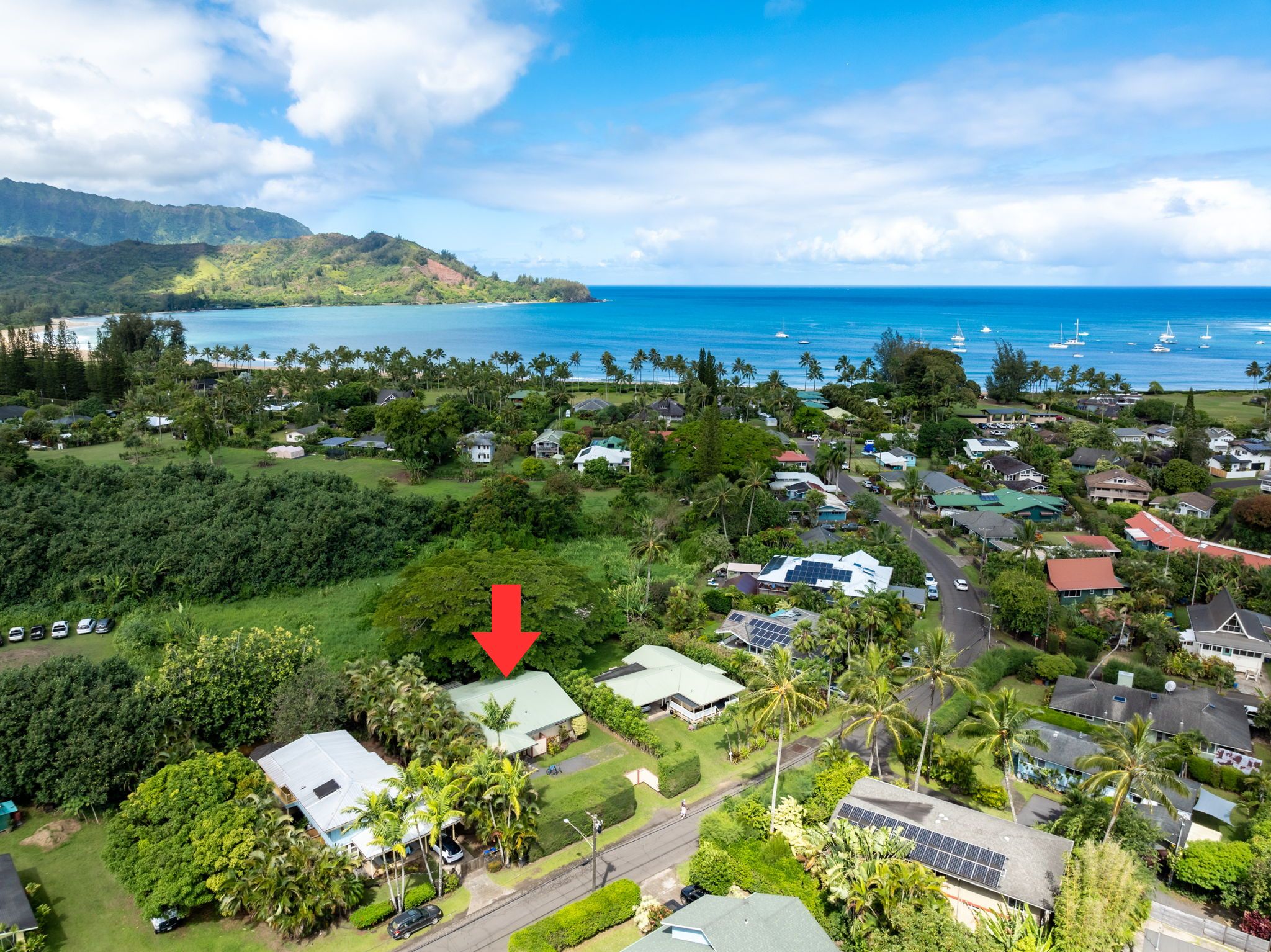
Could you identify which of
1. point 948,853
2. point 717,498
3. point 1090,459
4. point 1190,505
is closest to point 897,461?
point 1090,459

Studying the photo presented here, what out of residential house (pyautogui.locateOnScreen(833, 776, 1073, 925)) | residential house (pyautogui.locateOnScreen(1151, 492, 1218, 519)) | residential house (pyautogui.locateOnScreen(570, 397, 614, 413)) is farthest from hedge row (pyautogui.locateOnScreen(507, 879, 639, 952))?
residential house (pyautogui.locateOnScreen(570, 397, 614, 413))

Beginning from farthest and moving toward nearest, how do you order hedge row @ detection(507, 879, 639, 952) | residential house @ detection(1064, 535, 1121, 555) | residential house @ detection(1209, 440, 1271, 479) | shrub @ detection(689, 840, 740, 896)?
residential house @ detection(1209, 440, 1271, 479) → residential house @ detection(1064, 535, 1121, 555) → shrub @ detection(689, 840, 740, 896) → hedge row @ detection(507, 879, 639, 952)

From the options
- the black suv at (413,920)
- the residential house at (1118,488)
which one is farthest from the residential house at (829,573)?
the residential house at (1118,488)

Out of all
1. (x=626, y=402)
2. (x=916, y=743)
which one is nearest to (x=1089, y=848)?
(x=916, y=743)

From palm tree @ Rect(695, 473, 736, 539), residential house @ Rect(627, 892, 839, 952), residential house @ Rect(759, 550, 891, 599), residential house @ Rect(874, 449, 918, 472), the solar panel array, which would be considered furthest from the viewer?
residential house @ Rect(874, 449, 918, 472)

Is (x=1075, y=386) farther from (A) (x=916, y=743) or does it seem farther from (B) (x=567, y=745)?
(B) (x=567, y=745)

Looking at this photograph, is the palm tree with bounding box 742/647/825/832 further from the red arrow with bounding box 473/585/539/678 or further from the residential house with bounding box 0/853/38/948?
the residential house with bounding box 0/853/38/948

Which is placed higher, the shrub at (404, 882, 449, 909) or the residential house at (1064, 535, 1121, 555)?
the residential house at (1064, 535, 1121, 555)
